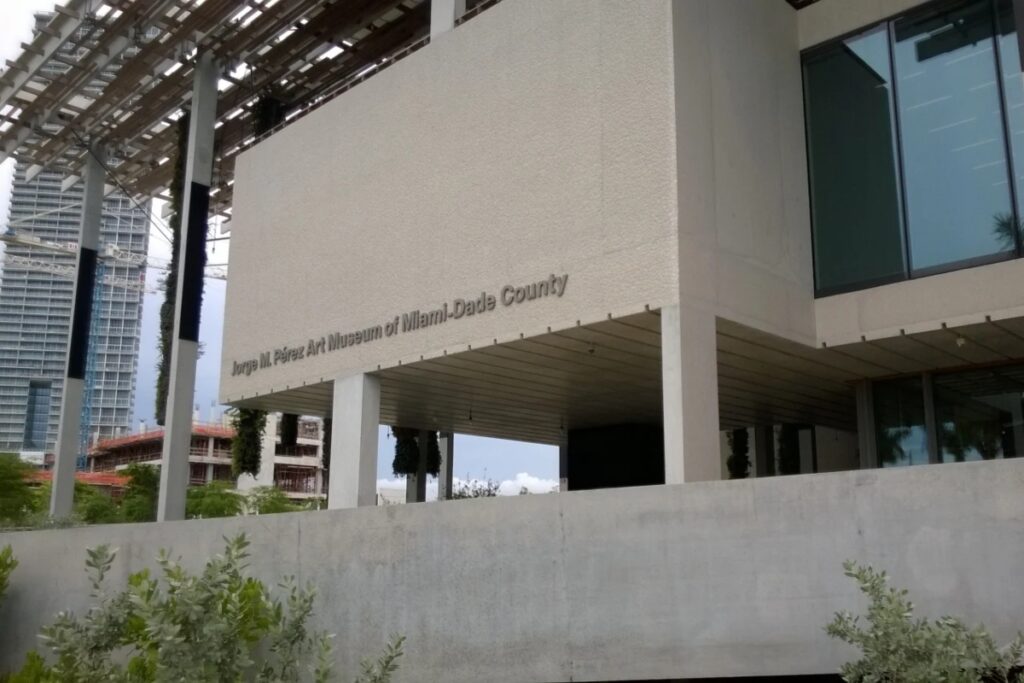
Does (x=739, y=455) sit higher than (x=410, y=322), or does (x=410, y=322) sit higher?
(x=410, y=322)

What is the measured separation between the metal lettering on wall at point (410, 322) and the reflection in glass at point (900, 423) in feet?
18.7

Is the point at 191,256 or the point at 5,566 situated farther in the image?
the point at 191,256

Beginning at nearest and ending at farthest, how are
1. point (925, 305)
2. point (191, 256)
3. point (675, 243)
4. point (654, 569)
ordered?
point (654, 569) → point (675, 243) → point (925, 305) → point (191, 256)

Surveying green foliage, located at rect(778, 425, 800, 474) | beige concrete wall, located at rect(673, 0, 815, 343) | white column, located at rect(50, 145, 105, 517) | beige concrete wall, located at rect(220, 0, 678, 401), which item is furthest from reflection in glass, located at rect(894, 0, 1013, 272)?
white column, located at rect(50, 145, 105, 517)

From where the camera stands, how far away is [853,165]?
44.9ft

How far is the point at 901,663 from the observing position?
6160 millimetres

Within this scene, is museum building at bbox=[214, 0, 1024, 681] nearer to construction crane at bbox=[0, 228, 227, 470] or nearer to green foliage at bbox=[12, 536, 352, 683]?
green foliage at bbox=[12, 536, 352, 683]

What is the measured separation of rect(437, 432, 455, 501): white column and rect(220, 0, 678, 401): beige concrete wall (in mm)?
7700

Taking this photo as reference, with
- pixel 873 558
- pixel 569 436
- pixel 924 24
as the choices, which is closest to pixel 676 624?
pixel 873 558

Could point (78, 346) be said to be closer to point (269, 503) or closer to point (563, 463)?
point (269, 503)

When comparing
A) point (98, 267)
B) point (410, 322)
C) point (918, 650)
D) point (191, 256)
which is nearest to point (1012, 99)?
point (410, 322)

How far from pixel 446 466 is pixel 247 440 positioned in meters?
5.41

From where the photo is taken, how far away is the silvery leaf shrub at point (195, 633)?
6.73m

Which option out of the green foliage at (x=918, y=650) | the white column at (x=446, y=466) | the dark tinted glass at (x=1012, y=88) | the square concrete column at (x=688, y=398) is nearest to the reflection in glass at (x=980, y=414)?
the dark tinted glass at (x=1012, y=88)
